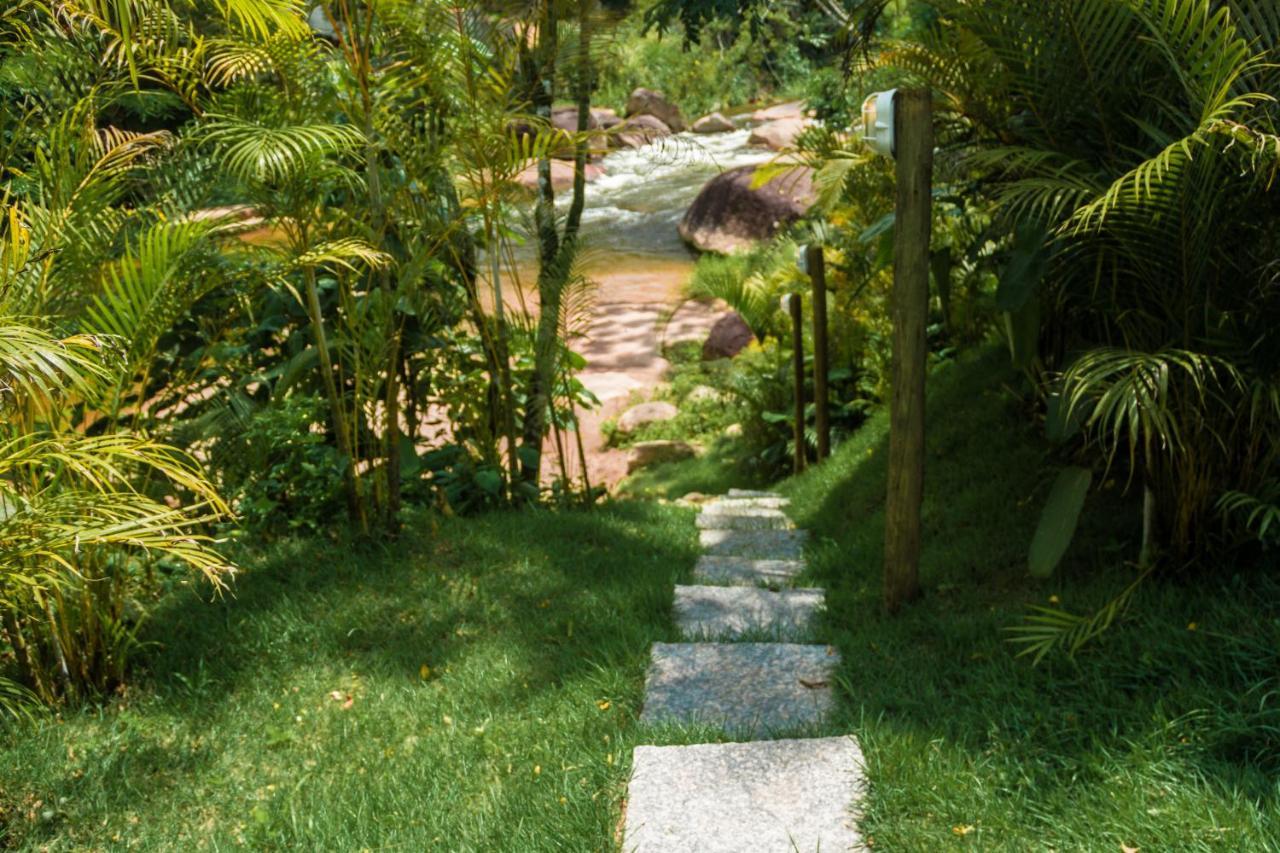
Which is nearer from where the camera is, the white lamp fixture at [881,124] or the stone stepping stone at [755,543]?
the white lamp fixture at [881,124]

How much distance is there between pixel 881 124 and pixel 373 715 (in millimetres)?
2380

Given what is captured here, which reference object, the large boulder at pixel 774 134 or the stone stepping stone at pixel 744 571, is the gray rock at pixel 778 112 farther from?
the stone stepping stone at pixel 744 571

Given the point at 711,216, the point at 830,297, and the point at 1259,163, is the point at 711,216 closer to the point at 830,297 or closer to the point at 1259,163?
the point at 830,297

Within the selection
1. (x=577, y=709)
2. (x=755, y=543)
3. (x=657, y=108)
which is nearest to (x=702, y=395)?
(x=755, y=543)

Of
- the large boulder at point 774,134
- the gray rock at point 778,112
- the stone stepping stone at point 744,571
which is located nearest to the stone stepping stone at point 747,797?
the stone stepping stone at point 744,571

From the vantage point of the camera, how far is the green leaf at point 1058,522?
136 inches

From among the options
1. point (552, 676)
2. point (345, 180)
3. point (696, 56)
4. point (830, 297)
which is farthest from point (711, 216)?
point (552, 676)

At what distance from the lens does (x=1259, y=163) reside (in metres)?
2.97

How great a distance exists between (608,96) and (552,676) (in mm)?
21511

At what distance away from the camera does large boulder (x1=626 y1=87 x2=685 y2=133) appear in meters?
22.3

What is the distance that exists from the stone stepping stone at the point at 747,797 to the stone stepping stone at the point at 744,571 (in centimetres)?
167

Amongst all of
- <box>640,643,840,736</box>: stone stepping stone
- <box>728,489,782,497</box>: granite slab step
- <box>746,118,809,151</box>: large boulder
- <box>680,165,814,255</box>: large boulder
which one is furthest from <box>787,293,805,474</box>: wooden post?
<box>746,118,809,151</box>: large boulder

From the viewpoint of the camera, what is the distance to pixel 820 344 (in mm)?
7266

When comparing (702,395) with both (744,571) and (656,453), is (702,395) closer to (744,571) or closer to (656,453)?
(656,453)
